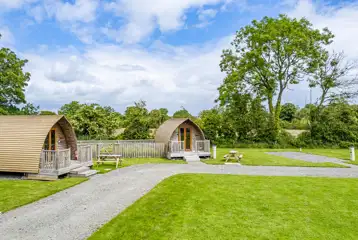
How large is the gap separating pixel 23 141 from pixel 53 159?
1.67 meters

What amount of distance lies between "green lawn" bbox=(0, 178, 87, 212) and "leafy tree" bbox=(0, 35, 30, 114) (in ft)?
73.8

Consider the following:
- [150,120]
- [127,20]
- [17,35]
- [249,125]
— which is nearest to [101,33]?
[127,20]

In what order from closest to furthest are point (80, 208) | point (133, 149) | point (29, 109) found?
point (80, 208), point (133, 149), point (29, 109)

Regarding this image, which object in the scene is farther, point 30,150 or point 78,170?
point 78,170

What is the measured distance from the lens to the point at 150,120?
2873cm

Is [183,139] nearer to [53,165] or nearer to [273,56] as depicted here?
[53,165]

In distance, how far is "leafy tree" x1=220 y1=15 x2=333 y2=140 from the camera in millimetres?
29094

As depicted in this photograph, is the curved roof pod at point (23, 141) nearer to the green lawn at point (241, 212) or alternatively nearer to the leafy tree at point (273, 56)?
the green lawn at point (241, 212)

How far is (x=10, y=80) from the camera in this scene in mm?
28328

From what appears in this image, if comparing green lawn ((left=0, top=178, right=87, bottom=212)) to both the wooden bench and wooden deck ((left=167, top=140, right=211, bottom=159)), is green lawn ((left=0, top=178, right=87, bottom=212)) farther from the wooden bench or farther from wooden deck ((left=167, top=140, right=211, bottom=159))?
the wooden bench

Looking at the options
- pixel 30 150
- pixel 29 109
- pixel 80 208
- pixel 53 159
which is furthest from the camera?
pixel 29 109

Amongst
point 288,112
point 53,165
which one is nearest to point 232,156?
point 53,165

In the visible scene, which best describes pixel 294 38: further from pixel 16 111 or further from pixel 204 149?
pixel 16 111

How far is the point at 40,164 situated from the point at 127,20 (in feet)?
35.9
